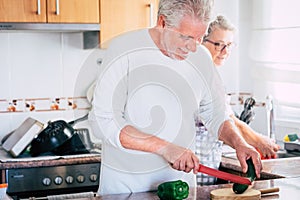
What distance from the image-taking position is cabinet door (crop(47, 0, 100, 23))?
10.9 feet

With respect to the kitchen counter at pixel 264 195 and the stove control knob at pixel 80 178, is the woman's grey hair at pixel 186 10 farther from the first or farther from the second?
the stove control knob at pixel 80 178

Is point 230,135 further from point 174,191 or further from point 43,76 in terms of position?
point 43,76

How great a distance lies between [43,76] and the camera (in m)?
3.63

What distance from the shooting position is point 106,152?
229cm

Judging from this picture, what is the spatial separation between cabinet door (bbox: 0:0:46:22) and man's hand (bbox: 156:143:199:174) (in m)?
1.48

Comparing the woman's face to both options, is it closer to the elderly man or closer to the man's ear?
the elderly man

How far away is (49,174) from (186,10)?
4.56ft

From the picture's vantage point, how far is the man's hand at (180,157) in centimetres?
196

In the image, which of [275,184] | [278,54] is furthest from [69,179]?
[278,54]

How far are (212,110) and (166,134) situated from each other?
251 millimetres

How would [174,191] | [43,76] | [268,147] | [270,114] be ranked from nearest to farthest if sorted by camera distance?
[174,191]
[268,147]
[270,114]
[43,76]

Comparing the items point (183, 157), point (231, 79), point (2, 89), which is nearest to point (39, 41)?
point (2, 89)

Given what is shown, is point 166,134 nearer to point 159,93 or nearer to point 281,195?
point 159,93

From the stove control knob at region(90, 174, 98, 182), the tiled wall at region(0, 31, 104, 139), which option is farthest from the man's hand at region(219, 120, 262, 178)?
the tiled wall at region(0, 31, 104, 139)
